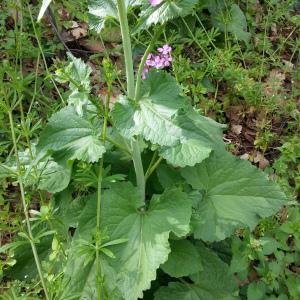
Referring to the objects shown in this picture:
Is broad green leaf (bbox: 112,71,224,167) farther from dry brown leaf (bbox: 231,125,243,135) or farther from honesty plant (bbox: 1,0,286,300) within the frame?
dry brown leaf (bbox: 231,125,243,135)

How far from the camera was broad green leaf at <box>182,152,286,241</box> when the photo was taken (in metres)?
2.05

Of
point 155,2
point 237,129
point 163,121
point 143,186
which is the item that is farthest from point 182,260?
point 237,129

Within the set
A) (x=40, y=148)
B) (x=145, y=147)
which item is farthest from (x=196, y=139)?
(x=40, y=148)

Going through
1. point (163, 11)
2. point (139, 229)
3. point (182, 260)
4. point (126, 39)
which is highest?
point (163, 11)

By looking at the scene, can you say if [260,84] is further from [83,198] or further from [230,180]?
[83,198]

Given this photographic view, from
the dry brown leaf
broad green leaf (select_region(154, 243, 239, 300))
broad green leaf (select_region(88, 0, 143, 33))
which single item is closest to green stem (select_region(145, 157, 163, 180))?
broad green leaf (select_region(154, 243, 239, 300))

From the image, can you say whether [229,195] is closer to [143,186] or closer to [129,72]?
[143,186]

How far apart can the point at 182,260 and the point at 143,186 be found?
39 centimetres

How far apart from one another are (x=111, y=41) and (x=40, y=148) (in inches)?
69.7

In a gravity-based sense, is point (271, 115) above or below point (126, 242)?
below

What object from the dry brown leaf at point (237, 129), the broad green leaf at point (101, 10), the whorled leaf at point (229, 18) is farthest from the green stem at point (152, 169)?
the whorled leaf at point (229, 18)

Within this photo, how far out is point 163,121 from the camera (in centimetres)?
171

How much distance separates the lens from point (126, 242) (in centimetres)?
186

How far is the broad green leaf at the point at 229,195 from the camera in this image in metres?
2.05
